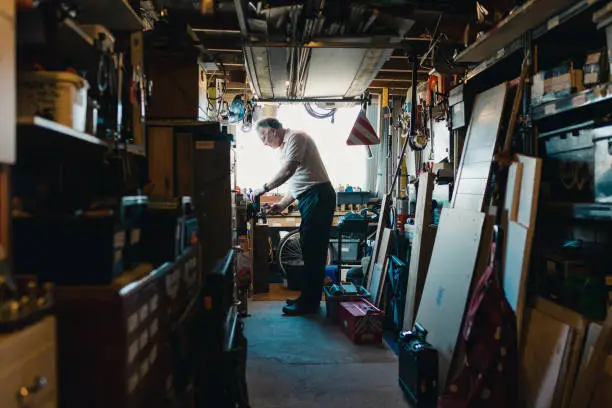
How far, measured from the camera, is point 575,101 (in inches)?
86.8

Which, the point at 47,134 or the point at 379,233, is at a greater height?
the point at 47,134

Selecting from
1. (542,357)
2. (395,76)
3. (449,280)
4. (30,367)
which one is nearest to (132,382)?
(30,367)

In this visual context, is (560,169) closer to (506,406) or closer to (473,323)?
(473,323)

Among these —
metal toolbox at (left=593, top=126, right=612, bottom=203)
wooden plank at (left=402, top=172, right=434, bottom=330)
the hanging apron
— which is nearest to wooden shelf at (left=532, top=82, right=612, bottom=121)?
metal toolbox at (left=593, top=126, right=612, bottom=203)

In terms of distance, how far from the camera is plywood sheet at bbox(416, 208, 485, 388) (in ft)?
8.65

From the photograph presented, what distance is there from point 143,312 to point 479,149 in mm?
2269

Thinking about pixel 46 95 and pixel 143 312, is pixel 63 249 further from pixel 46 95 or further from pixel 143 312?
pixel 46 95

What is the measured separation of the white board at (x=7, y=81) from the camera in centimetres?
123

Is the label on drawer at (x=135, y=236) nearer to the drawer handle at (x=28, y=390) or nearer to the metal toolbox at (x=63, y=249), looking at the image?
the metal toolbox at (x=63, y=249)

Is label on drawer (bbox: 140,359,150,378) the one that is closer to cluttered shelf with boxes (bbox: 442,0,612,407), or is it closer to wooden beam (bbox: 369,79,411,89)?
cluttered shelf with boxes (bbox: 442,0,612,407)

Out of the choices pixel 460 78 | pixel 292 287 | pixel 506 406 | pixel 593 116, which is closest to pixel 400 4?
pixel 460 78

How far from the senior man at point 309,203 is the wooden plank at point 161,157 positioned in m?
1.44

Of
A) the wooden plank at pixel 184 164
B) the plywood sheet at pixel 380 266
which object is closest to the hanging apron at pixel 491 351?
the wooden plank at pixel 184 164

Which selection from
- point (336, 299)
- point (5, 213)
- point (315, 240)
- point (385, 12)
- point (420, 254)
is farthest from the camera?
point (315, 240)
